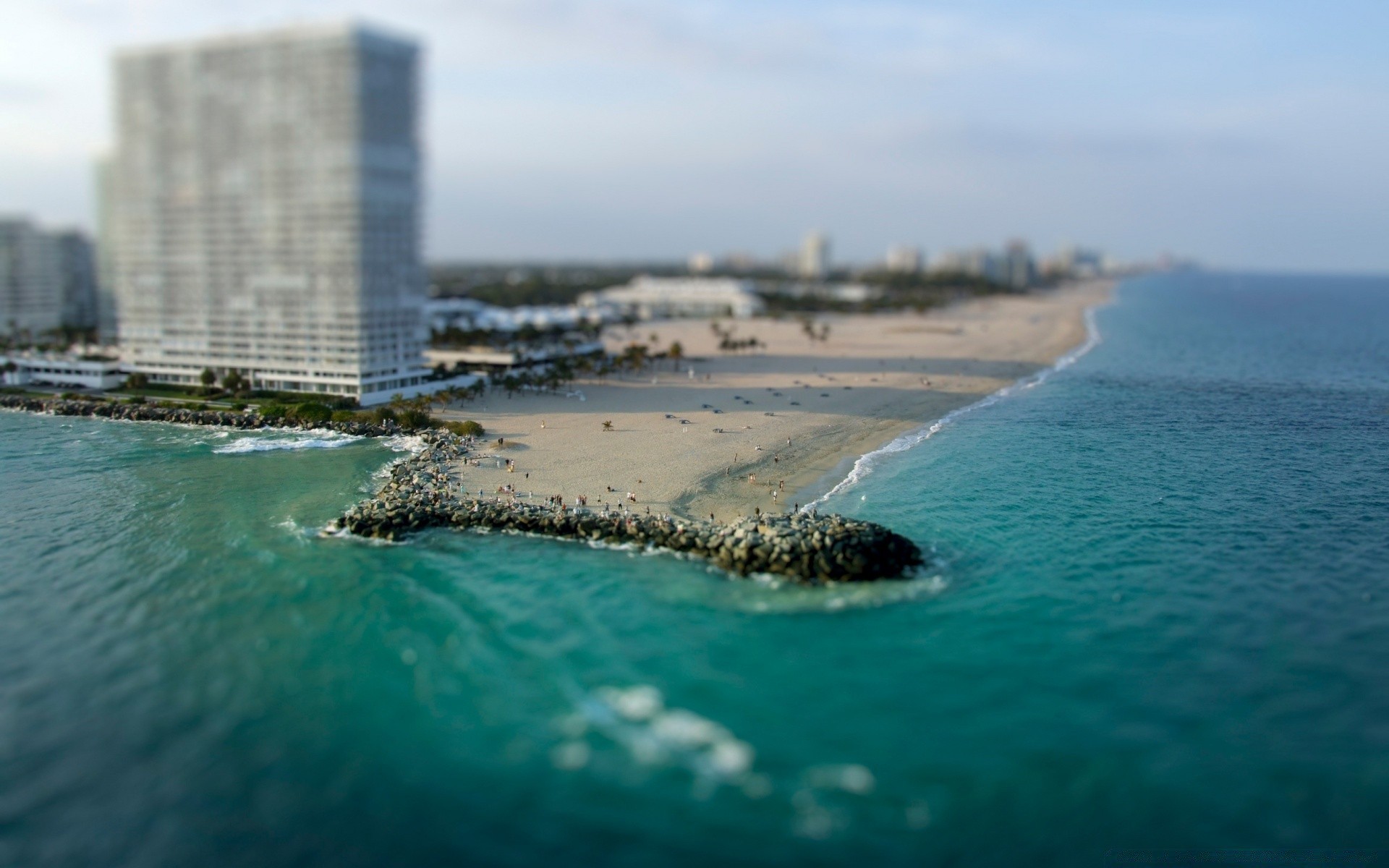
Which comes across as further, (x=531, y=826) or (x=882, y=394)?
(x=882, y=394)

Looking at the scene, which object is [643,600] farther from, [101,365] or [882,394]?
[101,365]

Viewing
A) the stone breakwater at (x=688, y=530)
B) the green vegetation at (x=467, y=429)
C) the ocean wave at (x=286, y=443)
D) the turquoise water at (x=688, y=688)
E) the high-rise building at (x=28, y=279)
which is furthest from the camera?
the high-rise building at (x=28, y=279)

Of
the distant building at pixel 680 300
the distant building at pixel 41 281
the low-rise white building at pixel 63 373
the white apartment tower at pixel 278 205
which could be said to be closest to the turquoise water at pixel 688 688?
the white apartment tower at pixel 278 205

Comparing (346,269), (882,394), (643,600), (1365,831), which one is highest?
(346,269)

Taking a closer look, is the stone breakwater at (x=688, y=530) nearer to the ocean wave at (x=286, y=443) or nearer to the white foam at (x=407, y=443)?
the white foam at (x=407, y=443)

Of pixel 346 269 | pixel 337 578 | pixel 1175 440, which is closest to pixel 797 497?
pixel 337 578

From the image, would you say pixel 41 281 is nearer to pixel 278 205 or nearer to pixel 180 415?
pixel 180 415
